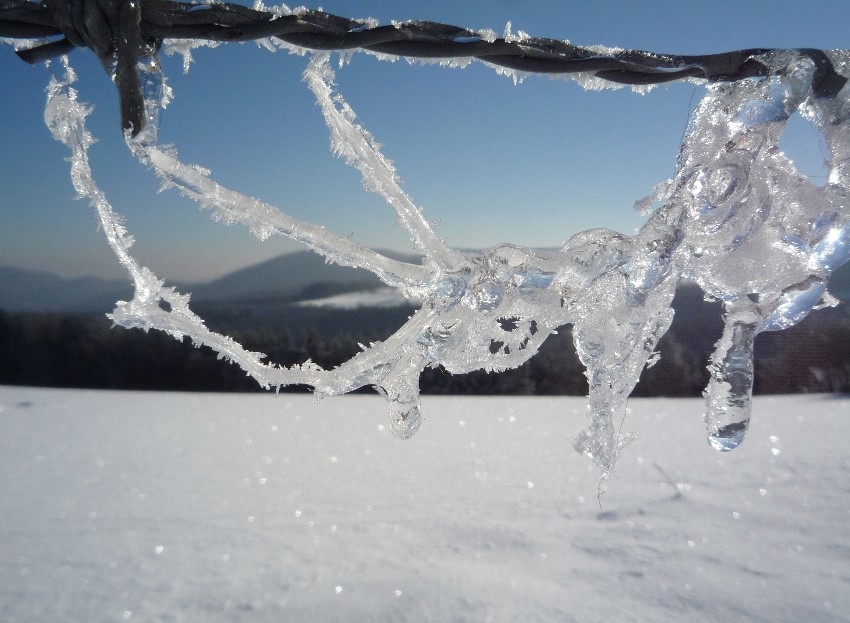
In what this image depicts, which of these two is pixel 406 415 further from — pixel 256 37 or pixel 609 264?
pixel 256 37

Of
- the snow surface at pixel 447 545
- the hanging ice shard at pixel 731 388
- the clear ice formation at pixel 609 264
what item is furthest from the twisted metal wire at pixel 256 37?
the snow surface at pixel 447 545

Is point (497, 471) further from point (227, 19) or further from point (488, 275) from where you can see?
point (227, 19)

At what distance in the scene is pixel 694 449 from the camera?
2107mm

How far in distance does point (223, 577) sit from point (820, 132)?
Answer: 4.44 ft

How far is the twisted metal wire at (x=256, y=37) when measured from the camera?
1.61 ft

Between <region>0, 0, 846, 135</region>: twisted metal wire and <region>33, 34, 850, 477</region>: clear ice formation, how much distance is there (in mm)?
29

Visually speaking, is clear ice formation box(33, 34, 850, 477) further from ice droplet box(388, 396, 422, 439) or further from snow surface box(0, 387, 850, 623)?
snow surface box(0, 387, 850, 623)

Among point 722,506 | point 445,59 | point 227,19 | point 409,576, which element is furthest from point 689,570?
point 227,19

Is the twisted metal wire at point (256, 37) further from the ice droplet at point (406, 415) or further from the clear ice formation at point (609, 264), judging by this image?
Answer: the ice droplet at point (406, 415)

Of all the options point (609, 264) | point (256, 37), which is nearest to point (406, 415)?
point (609, 264)

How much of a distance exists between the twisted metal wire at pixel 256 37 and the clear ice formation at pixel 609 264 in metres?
0.03

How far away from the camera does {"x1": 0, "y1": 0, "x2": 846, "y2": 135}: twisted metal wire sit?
1.61 ft

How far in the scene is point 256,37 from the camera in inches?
20.1

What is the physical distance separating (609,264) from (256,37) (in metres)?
0.42
